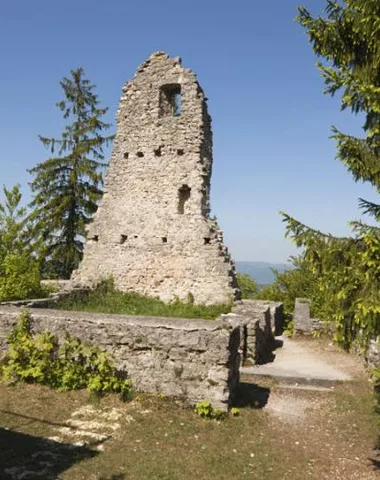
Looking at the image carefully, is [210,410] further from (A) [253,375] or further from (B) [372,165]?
(B) [372,165]

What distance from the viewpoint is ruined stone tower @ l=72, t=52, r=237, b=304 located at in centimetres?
1447

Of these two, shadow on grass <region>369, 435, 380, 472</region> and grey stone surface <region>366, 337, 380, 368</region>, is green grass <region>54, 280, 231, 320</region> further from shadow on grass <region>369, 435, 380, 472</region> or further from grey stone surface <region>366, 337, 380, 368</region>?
shadow on grass <region>369, 435, 380, 472</region>

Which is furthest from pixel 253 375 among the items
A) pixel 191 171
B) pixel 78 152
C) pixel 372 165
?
pixel 78 152

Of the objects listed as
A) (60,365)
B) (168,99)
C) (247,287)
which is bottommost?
(60,365)

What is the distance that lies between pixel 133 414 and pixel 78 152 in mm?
18246

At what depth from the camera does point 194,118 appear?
15250 millimetres

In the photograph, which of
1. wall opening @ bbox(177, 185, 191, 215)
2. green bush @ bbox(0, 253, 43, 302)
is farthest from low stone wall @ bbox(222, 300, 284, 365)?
green bush @ bbox(0, 253, 43, 302)

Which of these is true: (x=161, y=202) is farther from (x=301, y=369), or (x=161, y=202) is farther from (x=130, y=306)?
(x=301, y=369)

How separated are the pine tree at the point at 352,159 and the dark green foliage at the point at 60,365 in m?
4.51

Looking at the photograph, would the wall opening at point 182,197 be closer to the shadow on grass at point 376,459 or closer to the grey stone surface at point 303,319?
the grey stone surface at point 303,319

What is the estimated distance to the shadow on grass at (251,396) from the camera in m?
8.38

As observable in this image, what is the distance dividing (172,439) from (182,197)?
10109 mm

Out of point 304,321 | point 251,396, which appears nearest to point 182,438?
point 251,396

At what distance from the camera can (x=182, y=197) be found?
15484mm
